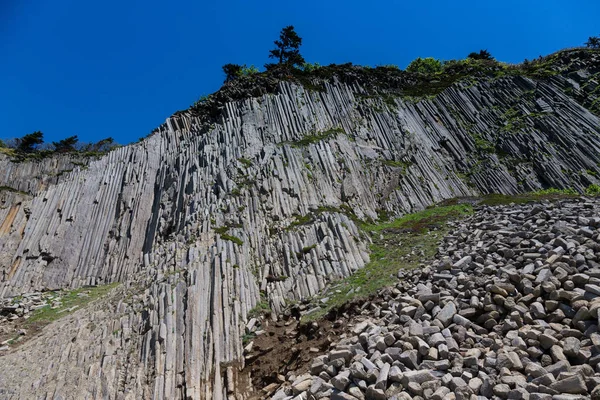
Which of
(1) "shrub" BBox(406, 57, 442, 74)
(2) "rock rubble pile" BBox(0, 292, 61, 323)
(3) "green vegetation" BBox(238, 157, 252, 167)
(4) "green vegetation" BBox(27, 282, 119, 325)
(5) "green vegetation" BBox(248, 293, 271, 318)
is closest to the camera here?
(5) "green vegetation" BBox(248, 293, 271, 318)

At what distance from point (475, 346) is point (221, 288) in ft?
30.1

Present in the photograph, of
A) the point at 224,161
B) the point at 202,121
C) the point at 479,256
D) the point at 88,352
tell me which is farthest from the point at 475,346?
the point at 202,121

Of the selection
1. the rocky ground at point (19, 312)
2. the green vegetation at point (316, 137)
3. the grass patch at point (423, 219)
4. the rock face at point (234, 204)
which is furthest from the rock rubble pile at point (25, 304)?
A: the grass patch at point (423, 219)

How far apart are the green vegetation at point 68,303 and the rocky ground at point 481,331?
495 inches

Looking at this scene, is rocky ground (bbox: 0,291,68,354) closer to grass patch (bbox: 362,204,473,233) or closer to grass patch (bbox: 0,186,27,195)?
grass patch (bbox: 0,186,27,195)

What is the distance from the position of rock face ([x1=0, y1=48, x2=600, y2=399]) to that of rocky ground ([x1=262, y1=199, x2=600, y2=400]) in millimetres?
183

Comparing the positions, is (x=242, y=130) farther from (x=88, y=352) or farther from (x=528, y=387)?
(x=528, y=387)

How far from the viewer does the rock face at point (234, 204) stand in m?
11.4

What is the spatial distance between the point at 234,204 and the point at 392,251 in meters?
8.80

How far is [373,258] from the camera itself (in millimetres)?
15781

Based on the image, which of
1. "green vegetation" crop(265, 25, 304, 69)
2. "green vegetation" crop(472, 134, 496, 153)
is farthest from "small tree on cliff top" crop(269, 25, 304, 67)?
"green vegetation" crop(472, 134, 496, 153)

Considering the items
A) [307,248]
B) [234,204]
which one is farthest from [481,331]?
[234,204]

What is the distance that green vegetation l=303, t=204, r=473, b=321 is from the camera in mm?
12195

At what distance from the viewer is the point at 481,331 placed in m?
7.60
